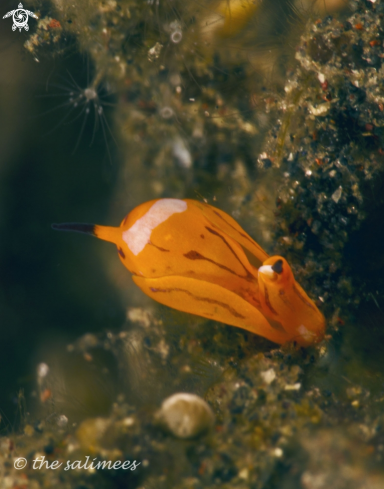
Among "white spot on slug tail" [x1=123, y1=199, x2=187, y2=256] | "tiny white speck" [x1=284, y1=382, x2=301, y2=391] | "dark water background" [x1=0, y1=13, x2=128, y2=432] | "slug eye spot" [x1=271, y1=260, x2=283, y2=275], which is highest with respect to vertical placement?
"dark water background" [x1=0, y1=13, x2=128, y2=432]

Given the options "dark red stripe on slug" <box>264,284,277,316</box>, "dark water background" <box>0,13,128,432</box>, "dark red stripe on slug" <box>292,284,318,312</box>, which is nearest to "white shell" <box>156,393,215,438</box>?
"dark red stripe on slug" <box>264,284,277,316</box>

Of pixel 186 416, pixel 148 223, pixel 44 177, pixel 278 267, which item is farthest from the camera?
pixel 44 177

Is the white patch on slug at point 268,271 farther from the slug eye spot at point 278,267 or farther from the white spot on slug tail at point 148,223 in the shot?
the white spot on slug tail at point 148,223

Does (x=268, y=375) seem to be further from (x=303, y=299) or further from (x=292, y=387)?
(x=303, y=299)

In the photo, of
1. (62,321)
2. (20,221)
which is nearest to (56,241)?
(20,221)

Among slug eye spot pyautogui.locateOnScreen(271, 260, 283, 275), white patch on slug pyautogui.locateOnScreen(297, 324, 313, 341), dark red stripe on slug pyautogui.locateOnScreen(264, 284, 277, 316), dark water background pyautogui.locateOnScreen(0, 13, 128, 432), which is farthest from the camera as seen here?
dark water background pyautogui.locateOnScreen(0, 13, 128, 432)

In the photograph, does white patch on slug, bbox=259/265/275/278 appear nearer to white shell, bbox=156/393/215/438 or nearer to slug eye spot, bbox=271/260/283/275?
slug eye spot, bbox=271/260/283/275

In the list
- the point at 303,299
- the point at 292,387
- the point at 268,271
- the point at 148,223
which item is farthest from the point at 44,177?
the point at 292,387

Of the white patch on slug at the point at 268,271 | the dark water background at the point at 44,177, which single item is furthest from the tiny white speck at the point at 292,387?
the dark water background at the point at 44,177
